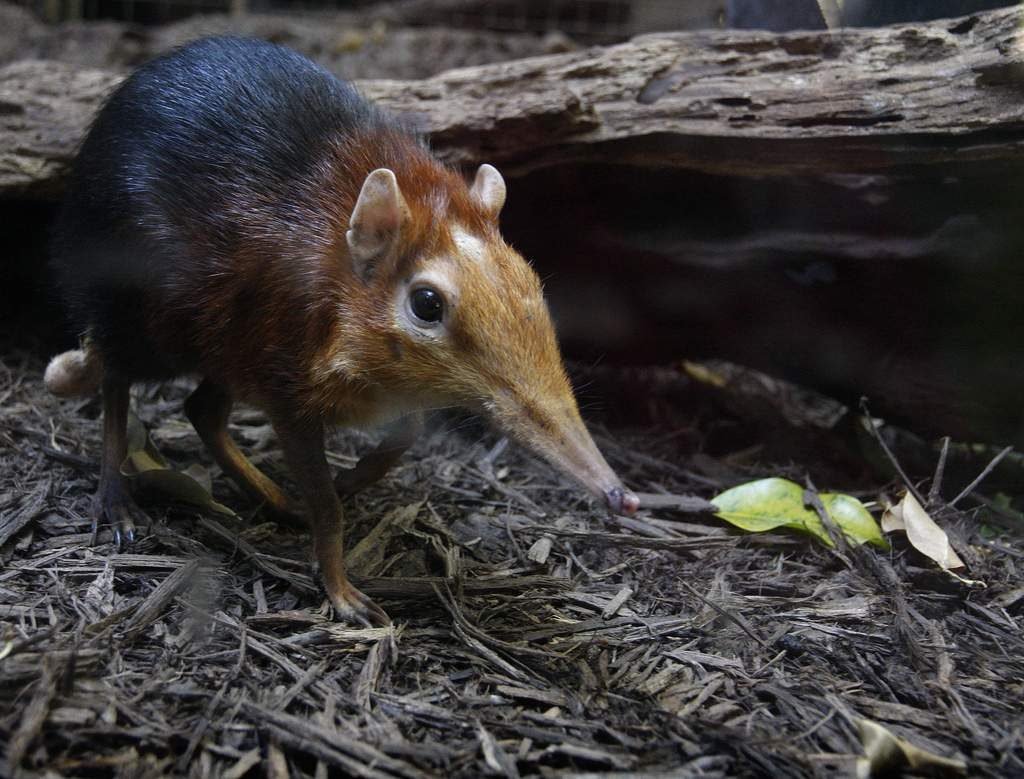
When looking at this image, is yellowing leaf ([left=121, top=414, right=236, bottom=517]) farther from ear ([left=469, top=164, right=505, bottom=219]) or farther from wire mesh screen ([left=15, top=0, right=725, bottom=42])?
wire mesh screen ([left=15, top=0, right=725, bottom=42])

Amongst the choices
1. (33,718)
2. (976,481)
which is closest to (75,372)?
(33,718)

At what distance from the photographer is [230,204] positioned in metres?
3.39

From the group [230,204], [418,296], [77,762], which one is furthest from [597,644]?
[230,204]

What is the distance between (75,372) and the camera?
4156 mm

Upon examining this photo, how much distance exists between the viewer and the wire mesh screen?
31.9 feet

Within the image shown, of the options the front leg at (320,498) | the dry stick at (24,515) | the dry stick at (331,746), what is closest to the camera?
the dry stick at (331,746)

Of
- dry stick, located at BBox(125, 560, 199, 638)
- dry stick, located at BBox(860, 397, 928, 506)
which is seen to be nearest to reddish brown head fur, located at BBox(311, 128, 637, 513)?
dry stick, located at BBox(125, 560, 199, 638)

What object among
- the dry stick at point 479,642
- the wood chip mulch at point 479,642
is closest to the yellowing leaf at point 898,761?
the wood chip mulch at point 479,642

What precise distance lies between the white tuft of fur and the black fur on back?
11.5 inches

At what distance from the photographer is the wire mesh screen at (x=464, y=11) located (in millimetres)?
9727

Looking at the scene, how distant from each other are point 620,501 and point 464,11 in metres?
9.34

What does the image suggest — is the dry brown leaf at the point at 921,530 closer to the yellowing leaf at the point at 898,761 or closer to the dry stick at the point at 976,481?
the dry stick at the point at 976,481

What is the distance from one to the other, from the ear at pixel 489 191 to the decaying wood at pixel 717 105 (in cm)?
99

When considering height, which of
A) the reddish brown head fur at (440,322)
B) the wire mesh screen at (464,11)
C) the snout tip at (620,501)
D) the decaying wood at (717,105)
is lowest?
the snout tip at (620,501)
